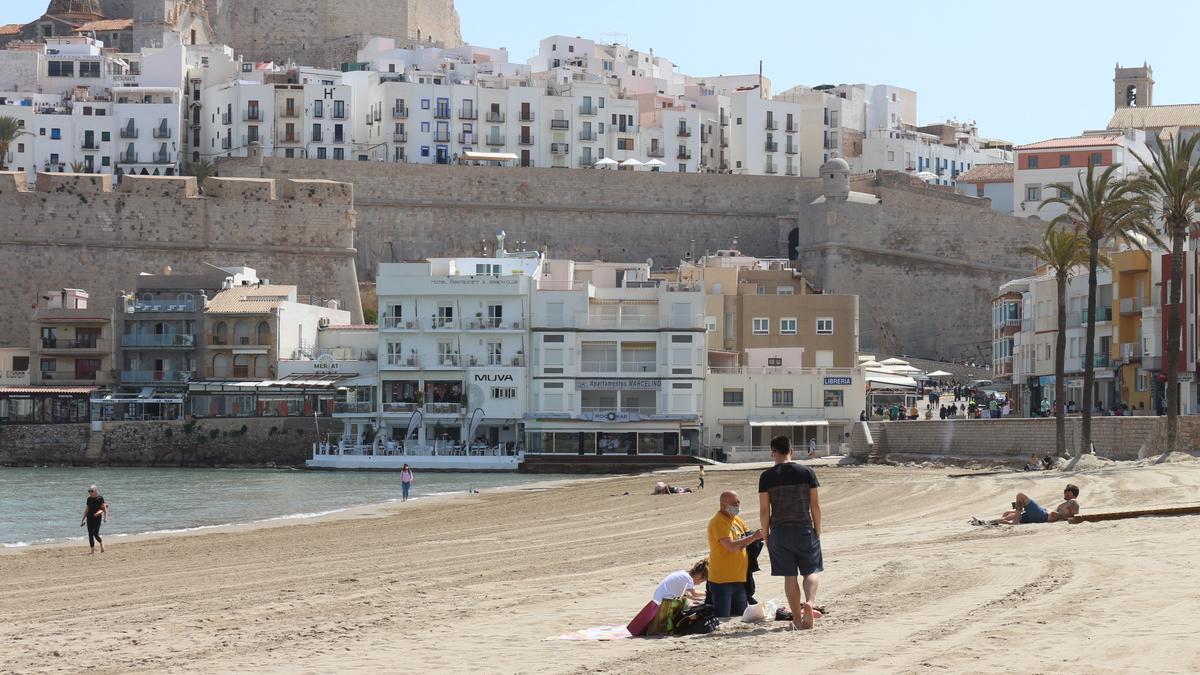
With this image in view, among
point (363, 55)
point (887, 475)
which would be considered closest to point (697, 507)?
point (887, 475)

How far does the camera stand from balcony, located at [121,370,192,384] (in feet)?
169

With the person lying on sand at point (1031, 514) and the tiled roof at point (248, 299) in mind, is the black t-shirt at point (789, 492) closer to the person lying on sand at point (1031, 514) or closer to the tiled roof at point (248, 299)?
the person lying on sand at point (1031, 514)

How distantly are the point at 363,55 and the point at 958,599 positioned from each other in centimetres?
7832

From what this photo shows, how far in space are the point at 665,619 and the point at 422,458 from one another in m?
33.6

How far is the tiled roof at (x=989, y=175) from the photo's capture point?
267ft

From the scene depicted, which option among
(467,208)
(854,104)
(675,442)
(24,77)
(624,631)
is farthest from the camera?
(854,104)

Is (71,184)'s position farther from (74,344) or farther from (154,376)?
(154,376)

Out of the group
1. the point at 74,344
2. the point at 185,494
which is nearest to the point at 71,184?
the point at 74,344

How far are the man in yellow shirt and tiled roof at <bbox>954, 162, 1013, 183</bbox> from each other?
235 feet

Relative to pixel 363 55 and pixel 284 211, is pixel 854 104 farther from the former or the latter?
pixel 284 211

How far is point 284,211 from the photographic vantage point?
64125 mm

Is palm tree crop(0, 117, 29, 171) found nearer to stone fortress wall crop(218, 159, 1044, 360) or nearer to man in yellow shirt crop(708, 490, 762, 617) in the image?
stone fortress wall crop(218, 159, 1044, 360)

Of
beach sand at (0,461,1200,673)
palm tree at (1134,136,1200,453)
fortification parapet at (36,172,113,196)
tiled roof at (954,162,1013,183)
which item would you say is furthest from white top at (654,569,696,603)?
tiled roof at (954,162,1013,183)

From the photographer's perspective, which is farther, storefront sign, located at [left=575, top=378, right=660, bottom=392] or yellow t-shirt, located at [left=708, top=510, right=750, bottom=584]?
storefront sign, located at [left=575, top=378, right=660, bottom=392]
